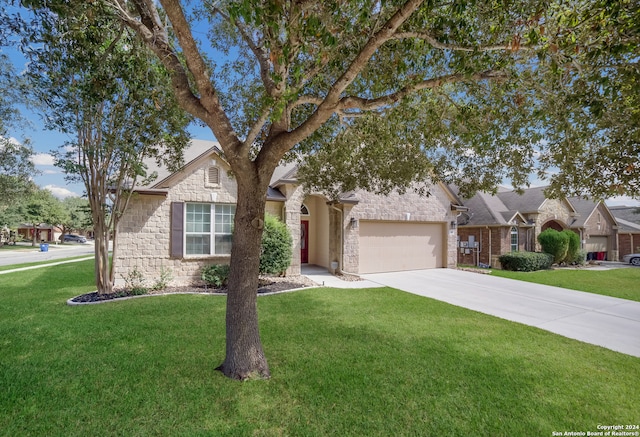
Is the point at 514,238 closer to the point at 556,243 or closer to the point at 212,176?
the point at 556,243

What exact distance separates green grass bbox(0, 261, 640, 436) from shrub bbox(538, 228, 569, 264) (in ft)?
50.7

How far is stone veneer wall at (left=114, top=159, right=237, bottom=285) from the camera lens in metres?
10.5

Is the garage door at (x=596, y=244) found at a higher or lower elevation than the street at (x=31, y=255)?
higher

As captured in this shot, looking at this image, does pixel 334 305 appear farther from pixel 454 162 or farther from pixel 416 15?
pixel 416 15

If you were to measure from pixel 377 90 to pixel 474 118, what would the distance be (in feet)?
6.27

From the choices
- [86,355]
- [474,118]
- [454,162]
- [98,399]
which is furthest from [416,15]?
[86,355]

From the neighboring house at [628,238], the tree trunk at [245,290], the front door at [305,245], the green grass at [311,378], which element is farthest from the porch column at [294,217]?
the neighboring house at [628,238]

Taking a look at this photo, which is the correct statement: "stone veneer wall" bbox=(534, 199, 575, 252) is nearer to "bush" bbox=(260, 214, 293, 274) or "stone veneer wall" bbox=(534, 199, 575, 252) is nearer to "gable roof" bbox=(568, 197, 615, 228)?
"gable roof" bbox=(568, 197, 615, 228)

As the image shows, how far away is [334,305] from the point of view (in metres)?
→ 8.33

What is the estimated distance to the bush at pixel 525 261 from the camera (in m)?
17.0

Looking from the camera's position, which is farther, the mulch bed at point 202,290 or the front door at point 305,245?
the front door at point 305,245

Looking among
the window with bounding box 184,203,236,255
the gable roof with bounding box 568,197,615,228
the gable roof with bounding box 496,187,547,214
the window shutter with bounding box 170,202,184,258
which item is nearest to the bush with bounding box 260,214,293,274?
the window with bounding box 184,203,236,255

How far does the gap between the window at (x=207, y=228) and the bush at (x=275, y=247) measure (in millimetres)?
1477

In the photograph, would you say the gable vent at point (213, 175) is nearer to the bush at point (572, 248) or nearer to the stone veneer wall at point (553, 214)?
the stone veneer wall at point (553, 214)
